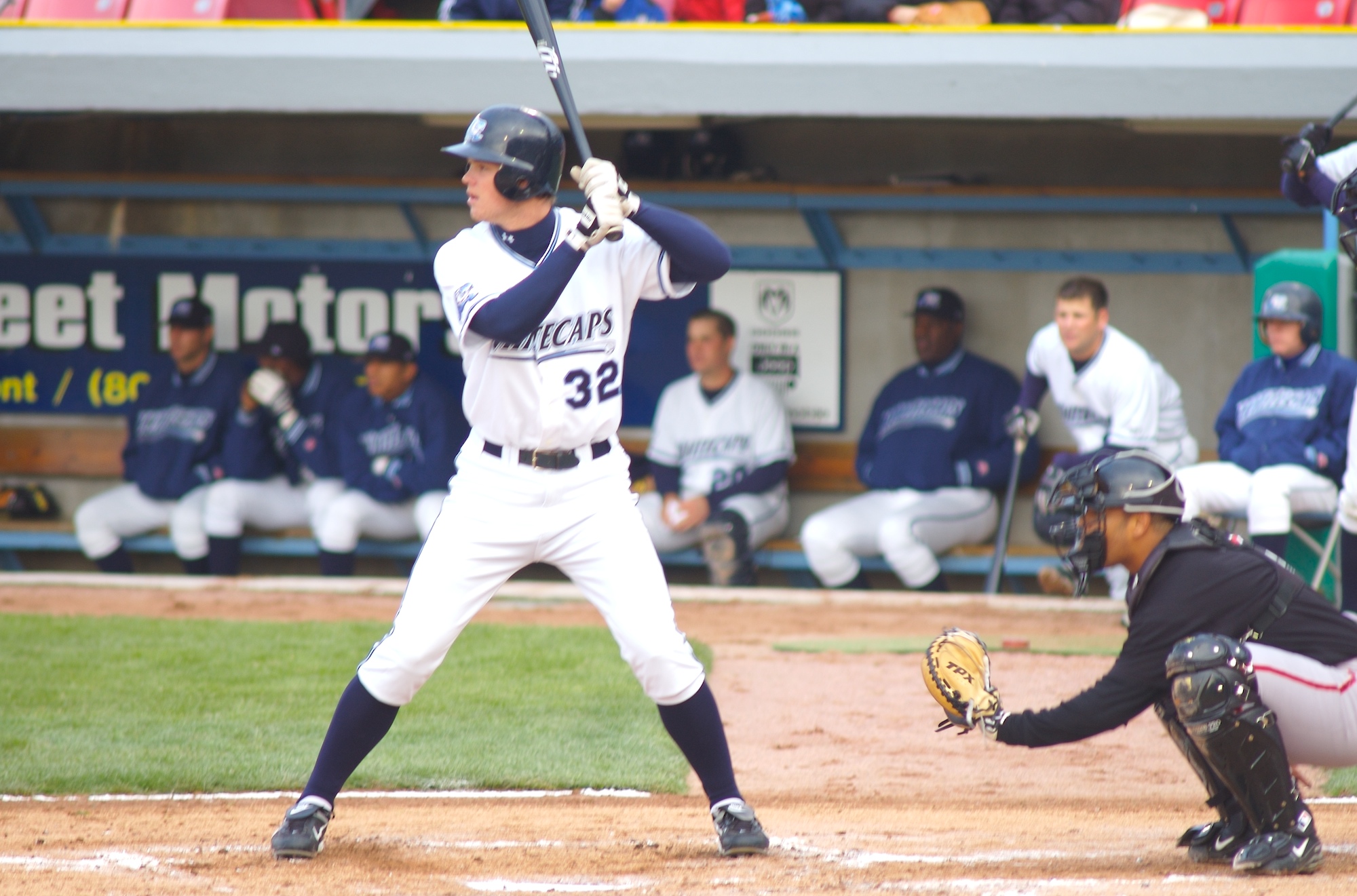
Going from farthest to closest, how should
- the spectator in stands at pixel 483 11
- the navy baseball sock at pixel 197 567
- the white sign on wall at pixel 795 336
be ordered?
1. the white sign on wall at pixel 795 336
2. the navy baseball sock at pixel 197 567
3. the spectator in stands at pixel 483 11

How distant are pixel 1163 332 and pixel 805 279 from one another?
1656 mm

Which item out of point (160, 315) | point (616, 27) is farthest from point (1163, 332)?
point (160, 315)

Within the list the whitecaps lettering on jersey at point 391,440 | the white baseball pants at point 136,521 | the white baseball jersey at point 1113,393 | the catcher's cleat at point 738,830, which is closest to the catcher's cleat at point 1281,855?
the catcher's cleat at point 738,830

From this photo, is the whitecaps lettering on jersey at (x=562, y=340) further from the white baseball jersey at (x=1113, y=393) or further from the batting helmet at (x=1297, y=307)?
the batting helmet at (x=1297, y=307)

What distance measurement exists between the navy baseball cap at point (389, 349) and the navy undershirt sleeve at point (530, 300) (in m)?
4.46

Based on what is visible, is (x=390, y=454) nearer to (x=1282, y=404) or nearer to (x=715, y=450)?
(x=715, y=450)

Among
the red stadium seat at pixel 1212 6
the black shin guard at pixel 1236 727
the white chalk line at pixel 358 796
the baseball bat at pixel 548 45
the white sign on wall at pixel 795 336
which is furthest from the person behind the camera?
the white sign on wall at pixel 795 336

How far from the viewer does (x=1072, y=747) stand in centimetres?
395

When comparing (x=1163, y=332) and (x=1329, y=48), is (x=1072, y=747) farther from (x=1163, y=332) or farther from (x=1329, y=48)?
(x=1163, y=332)

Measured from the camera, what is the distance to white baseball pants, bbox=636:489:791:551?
21.8 ft

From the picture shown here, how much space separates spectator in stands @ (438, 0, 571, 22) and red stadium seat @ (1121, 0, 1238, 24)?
2380 millimetres

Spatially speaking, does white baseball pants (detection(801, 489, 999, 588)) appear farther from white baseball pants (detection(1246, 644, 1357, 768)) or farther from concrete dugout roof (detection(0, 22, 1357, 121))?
white baseball pants (detection(1246, 644, 1357, 768))

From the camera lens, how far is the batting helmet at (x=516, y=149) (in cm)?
269

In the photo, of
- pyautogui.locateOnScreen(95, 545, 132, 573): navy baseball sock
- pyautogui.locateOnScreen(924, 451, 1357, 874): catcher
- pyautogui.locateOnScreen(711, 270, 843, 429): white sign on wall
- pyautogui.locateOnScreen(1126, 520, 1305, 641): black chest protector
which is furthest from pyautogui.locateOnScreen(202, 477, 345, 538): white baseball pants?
pyautogui.locateOnScreen(1126, 520, 1305, 641): black chest protector
